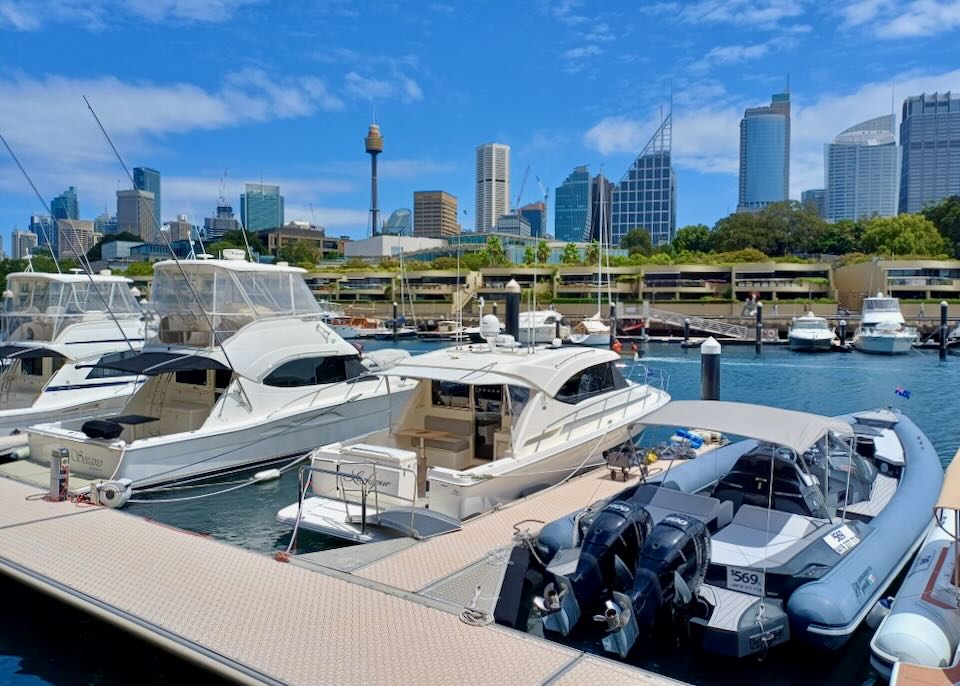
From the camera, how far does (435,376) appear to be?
11.3m

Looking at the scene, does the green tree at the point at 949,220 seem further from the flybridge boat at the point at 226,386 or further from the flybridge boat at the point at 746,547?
the flybridge boat at the point at 746,547

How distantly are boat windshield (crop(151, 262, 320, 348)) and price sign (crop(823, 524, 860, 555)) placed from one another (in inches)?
432

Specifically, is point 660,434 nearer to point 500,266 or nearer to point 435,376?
point 435,376

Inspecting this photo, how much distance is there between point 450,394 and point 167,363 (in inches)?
200

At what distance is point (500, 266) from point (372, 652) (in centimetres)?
8948

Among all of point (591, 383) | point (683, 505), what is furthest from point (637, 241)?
point (683, 505)

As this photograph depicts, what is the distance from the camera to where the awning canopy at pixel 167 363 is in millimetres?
12899

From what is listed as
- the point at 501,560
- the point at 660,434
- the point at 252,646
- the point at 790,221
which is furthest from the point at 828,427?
the point at 790,221

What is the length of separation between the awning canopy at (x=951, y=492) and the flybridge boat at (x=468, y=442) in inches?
137

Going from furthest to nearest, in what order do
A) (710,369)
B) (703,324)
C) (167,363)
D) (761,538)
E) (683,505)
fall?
(703,324)
(710,369)
(167,363)
(683,505)
(761,538)

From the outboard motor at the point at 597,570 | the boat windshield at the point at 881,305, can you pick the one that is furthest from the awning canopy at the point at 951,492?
the boat windshield at the point at 881,305

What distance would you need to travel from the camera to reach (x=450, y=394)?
1271 centimetres

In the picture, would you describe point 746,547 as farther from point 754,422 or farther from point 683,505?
point 754,422

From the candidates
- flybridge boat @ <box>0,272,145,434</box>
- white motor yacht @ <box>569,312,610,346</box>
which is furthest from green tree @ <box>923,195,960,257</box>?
flybridge boat @ <box>0,272,145,434</box>
